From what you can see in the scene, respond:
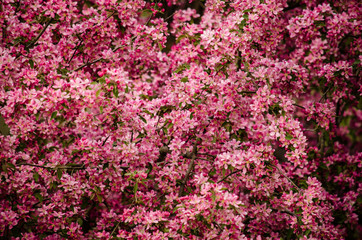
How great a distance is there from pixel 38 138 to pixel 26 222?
86 centimetres

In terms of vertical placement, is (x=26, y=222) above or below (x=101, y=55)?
below

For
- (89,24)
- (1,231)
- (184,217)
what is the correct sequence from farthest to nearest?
(89,24)
(1,231)
(184,217)

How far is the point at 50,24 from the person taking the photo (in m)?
4.20

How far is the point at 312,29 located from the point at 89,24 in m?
2.41

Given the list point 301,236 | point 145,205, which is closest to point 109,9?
point 145,205

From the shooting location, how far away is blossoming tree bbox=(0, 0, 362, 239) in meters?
3.33

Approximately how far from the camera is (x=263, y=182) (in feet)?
12.1

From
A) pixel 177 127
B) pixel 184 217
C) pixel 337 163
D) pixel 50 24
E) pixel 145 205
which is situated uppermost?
pixel 50 24

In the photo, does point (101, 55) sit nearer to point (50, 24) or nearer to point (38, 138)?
point (50, 24)

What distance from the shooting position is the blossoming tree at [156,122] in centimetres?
333

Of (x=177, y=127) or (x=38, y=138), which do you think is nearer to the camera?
(x=177, y=127)

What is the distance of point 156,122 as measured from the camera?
12.8ft

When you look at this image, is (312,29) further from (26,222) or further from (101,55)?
(26,222)

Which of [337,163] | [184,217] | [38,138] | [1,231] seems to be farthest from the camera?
[337,163]
